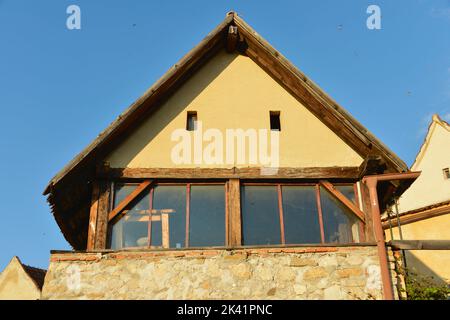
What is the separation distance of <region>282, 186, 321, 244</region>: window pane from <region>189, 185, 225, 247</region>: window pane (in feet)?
3.75

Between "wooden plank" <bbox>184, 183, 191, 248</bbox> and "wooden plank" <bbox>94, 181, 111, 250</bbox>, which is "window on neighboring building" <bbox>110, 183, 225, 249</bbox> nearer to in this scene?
"wooden plank" <bbox>184, 183, 191, 248</bbox>

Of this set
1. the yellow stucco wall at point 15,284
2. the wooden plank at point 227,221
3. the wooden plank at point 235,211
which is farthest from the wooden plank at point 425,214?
the yellow stucco wall at point 15,284

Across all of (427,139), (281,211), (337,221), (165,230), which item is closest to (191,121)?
(165,230)

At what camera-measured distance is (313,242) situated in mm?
8703

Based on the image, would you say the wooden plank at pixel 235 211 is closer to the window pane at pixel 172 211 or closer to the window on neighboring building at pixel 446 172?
the window pane at pixel 172 211

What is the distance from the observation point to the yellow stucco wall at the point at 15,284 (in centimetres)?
1695

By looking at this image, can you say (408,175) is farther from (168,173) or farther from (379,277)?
(168,173)

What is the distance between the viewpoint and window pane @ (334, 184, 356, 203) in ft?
30.3

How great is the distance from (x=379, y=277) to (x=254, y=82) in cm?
442

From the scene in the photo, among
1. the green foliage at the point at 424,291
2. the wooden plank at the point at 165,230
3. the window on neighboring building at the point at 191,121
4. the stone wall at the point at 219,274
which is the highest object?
the window on neighboring building at the point at 191,121

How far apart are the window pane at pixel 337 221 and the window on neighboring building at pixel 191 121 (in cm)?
272

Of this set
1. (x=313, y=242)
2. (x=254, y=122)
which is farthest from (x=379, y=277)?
(x=254, y=122)
